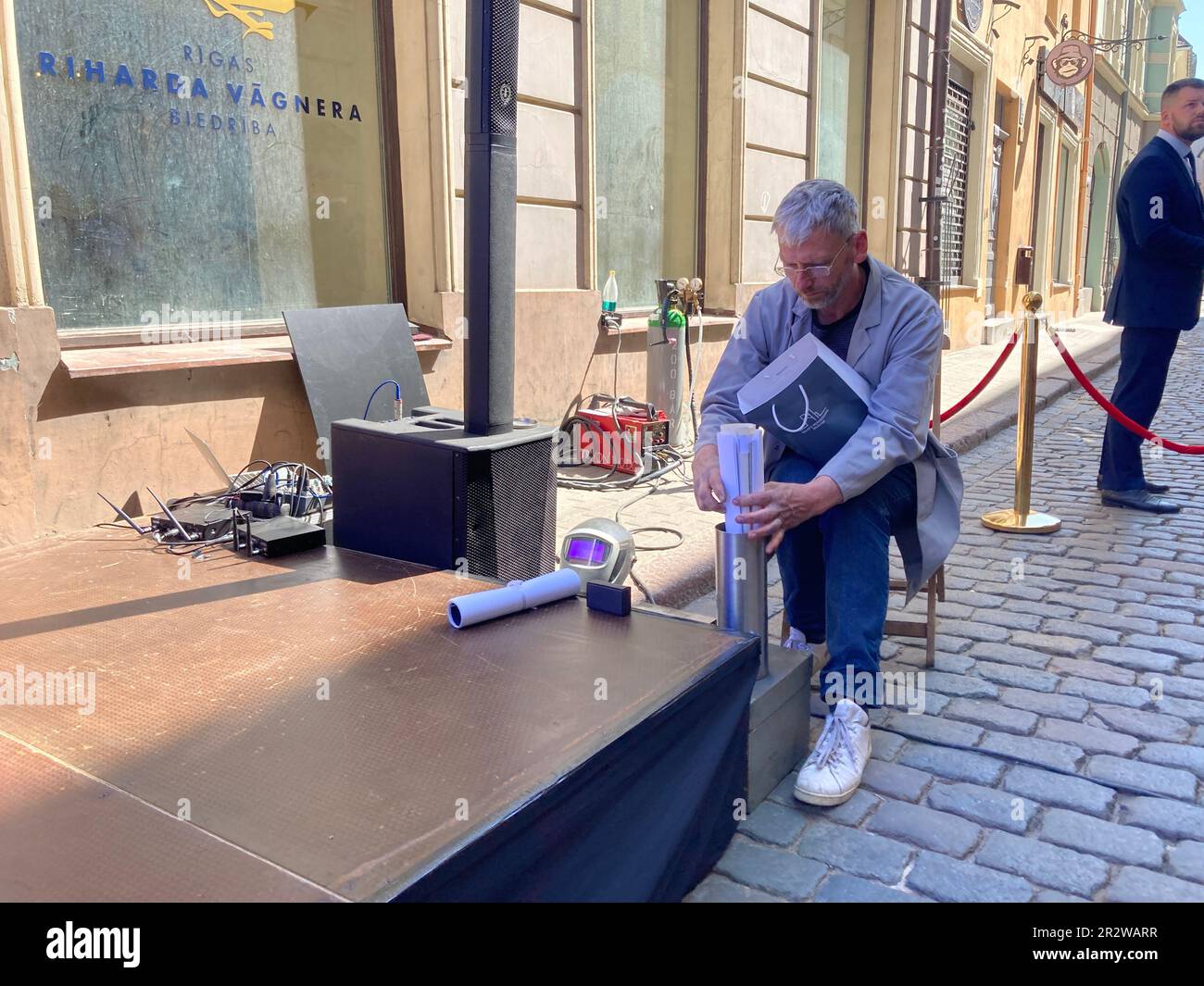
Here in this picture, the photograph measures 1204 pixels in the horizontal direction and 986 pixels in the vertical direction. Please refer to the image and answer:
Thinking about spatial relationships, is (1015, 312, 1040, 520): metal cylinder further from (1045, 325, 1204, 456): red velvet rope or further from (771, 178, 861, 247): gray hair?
(771, 178, 861, 247): gray hair

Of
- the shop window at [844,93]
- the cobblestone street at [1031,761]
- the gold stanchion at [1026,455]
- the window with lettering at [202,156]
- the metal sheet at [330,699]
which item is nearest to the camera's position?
the metal sheet at [330,699]

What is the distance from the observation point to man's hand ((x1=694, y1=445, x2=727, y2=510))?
8.98 ft

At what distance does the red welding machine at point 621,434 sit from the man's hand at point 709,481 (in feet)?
10.0

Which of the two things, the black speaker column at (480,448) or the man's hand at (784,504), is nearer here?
the man's hand at (784,504)

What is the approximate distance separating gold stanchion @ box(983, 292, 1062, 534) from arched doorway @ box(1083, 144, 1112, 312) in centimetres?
2219

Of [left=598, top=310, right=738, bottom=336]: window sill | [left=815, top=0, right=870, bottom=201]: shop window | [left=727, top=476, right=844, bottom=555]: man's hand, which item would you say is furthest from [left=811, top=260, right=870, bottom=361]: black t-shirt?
[left=815, top=0, right=870, bottom=201]: shop window

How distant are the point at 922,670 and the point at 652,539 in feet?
5.00

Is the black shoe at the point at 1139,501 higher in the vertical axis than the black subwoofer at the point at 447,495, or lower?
lower

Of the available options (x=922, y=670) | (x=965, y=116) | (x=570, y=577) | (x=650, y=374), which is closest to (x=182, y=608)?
(x=570, y=577)

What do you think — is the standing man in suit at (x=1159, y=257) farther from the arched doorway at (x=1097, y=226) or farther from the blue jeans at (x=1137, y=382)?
the arched doorway at (x=1097, y=226)

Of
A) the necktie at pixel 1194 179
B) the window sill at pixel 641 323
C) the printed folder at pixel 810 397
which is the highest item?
the necktie at pixel 1194 179

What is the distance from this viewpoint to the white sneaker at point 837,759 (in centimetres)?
250

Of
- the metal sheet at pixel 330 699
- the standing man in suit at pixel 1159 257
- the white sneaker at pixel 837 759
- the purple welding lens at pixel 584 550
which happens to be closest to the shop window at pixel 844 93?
the standing man in suit at pixel 1159 257
